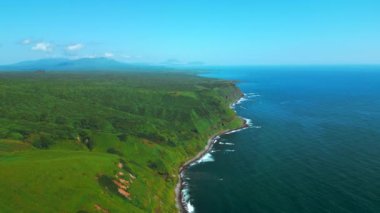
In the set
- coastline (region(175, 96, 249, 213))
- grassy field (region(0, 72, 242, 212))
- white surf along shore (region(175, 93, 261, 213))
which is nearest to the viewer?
grassy field (region(0, 72, 242, 212))

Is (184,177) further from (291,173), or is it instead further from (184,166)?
(291,173)

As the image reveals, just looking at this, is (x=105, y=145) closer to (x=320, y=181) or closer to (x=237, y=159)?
(x=237, y=159)

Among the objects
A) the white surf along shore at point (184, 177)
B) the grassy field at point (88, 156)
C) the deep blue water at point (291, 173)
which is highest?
the grassy field at point (88, 156)

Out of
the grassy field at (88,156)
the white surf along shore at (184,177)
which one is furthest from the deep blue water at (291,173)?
the grassy field at (88,156)

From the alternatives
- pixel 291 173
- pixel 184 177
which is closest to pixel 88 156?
Result: pixel 184 177

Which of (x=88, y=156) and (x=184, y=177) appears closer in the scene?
(x=88, y=156)

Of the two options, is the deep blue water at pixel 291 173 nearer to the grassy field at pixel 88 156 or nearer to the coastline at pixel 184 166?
the coastline at pixel 184 166

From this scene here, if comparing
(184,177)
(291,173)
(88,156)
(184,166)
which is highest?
(88,156)

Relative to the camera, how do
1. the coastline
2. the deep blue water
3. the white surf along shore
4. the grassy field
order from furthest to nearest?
the coastline
the white surf along shore
the deep blue water
the grassy field

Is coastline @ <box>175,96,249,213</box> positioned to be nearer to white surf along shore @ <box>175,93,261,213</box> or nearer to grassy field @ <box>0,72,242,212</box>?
white surf along shore @ <box>175,93,261,213</box>

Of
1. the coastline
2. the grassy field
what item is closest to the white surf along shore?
the coastline

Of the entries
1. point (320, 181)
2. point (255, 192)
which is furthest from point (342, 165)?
point (255, 192)
